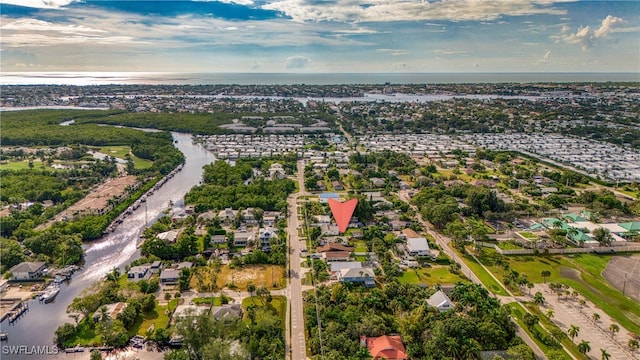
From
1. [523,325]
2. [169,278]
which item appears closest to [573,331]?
[523,325]

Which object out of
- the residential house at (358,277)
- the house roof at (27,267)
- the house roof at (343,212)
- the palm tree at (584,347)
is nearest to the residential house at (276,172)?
the house roof at (343,212)

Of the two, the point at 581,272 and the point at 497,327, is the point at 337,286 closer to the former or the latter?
the point at 497,327

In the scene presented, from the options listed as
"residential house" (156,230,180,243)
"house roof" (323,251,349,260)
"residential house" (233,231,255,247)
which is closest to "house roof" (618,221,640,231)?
"house roof" (323,251,349,260)

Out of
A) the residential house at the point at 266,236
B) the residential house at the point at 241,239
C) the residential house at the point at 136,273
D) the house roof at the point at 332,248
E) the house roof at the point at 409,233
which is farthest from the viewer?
the house roof at the point at 409,233

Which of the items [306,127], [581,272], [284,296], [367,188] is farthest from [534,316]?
[306,127]

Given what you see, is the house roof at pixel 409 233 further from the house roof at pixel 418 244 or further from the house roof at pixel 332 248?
the house roof at pixel 332 248
